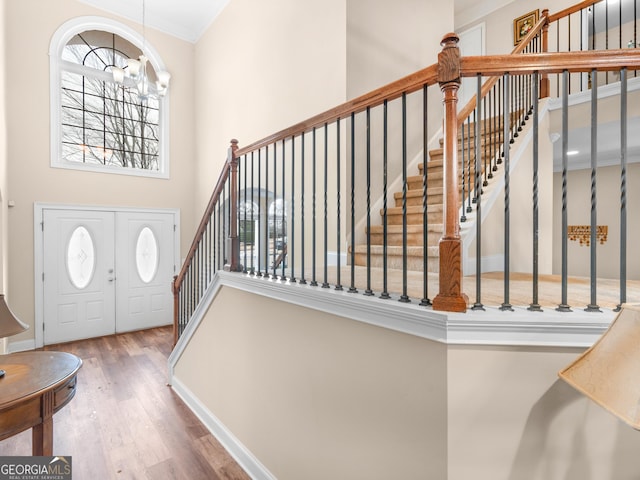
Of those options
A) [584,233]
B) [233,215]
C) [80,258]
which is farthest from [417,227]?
[80,258]

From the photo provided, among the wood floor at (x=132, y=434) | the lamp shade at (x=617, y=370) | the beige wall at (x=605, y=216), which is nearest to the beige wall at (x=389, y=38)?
the lamp shade at (x=617, y=370)

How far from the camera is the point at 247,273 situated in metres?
2.37

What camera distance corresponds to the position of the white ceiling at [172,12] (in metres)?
5.10

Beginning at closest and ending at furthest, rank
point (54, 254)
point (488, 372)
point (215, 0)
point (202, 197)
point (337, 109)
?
1. point (488, 372)
2. point (337, 109)
3. point (54, 254)
4. point (215, 0)
5. point (202, 197)

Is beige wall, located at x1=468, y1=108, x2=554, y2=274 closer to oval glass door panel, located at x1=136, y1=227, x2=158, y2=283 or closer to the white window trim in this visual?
oval glass door panel, located at x1=136, y1=227, x2=158, y2=283

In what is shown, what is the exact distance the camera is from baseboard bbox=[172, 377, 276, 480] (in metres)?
2.18

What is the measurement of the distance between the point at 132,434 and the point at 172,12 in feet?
19.6

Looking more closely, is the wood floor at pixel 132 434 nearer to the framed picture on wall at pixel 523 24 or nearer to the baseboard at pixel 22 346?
the baseboard at pixel 22 346

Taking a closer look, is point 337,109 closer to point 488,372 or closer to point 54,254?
point 488,372

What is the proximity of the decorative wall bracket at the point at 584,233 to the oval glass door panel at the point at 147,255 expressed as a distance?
6.60 m

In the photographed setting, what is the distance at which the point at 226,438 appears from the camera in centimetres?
250

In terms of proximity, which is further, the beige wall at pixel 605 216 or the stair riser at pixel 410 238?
the beige wall at pixel 605 216

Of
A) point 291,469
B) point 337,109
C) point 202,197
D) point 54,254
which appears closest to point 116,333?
point 54,254

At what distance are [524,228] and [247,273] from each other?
228 centimetres
